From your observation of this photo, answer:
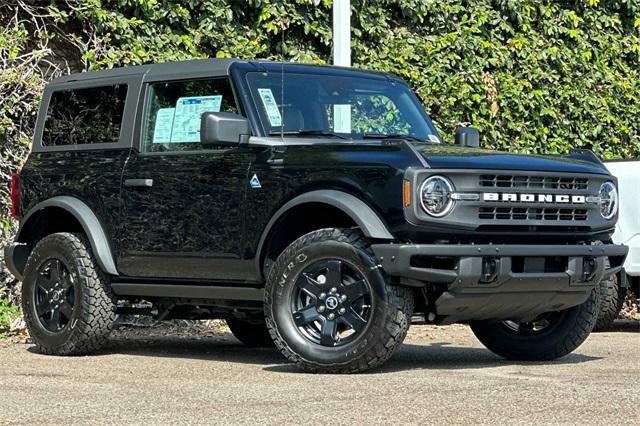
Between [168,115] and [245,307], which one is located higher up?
[168,115]

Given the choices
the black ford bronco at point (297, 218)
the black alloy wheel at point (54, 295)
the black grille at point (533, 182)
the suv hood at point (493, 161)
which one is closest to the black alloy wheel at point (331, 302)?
the black ford bronco at point (297, 218)

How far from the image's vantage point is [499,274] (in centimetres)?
844

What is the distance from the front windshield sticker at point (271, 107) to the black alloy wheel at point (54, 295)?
192 cm

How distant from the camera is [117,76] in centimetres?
1037

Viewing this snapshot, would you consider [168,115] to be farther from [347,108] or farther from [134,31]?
[134,31]

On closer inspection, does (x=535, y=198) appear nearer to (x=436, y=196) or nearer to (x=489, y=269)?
(x=489, y=269)

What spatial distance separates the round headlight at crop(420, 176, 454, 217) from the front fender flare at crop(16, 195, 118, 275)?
2.61 m

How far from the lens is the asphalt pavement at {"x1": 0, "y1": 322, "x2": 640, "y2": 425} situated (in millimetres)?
6695

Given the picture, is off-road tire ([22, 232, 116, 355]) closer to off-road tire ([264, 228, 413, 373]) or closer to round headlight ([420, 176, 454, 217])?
off-road tire ([264, 228, 413, 373])

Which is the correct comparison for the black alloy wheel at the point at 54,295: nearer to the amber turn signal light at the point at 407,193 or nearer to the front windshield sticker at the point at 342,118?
the front windshield sticker at the point at 342,118

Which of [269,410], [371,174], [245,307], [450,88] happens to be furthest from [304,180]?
[450,88]

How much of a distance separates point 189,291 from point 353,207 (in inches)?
62.7

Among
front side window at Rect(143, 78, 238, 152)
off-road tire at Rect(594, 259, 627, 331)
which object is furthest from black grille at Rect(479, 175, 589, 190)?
off-road tire at Rect(594, 259, 627, 331)

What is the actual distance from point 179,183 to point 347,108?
4.07 ft
